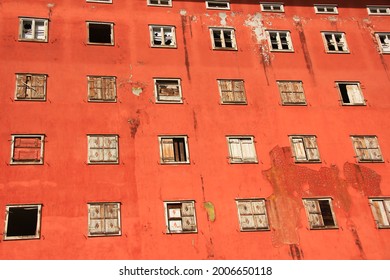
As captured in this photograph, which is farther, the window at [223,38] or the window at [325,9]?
the window at [325,9]

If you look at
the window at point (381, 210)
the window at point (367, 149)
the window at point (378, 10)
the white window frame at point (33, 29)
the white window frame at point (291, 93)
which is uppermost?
the window at point (378, 10)

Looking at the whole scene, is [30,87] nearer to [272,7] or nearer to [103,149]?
[103,149]

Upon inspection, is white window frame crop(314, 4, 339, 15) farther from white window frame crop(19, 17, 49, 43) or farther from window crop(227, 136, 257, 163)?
white window frame crop(19, 17, 49, 43)

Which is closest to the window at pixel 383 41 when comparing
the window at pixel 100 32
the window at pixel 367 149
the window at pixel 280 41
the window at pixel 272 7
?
the window at pixel 280 41

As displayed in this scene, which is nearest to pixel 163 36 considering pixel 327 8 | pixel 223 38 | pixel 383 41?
pixel 223 38

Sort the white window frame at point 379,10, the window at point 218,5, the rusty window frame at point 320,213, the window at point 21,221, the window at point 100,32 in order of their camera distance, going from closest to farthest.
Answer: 1. the window at point 21,221
2. the rusty window frame at point 320,213
3. the window at point 100,32
4. the window at point 218,5
5. the white window frame at point 379,10

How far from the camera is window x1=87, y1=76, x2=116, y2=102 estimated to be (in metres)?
21.6

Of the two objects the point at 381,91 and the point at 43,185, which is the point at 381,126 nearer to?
the point at 381,91

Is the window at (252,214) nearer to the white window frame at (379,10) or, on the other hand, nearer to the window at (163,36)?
the window at (163,36)

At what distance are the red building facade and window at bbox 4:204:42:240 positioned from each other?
6 cm

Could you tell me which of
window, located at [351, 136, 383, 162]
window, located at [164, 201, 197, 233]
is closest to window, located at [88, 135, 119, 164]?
window, located at [164, 201, 197, 233]

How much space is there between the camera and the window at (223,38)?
2433 centimetres

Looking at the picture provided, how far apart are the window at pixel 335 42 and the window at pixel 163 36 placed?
846cm
